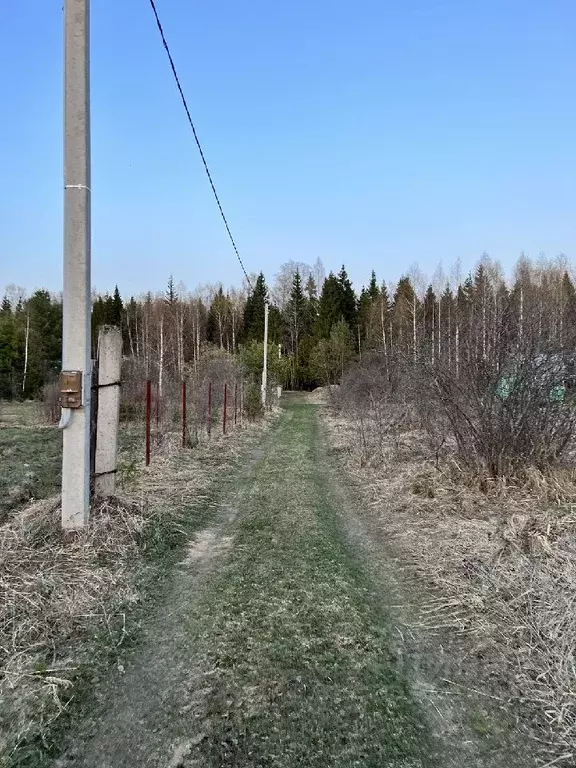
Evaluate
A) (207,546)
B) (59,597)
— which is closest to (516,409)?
(207,546)

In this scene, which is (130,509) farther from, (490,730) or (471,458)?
(471,458)

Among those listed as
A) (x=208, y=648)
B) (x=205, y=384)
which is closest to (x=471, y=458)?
(x=208, y=648)

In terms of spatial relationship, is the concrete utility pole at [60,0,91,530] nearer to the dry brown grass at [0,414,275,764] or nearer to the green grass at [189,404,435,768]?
the dry brown grass at [0,414,275,764]

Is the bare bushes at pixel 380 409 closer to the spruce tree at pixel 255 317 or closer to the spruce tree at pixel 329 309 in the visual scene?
the spruce tree at pixel 329 309

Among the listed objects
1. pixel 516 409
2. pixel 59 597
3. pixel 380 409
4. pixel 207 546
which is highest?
pixel 516 409

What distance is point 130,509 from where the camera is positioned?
4758 millimetres

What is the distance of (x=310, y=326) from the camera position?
50312mm

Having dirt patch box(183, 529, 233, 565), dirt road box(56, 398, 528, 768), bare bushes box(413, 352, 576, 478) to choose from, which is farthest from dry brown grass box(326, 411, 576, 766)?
dirt patch box(183, 529, 233, 565)

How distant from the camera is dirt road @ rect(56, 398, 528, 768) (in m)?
2.02

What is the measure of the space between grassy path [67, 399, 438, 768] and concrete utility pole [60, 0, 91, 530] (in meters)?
1.18

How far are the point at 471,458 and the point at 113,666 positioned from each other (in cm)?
513

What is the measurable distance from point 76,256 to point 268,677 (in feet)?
11.0

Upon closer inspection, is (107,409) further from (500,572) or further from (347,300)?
(347,300)

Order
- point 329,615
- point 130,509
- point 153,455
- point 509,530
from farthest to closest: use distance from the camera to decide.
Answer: point 153,455, point 130,509, point 509,530, point 329,615
